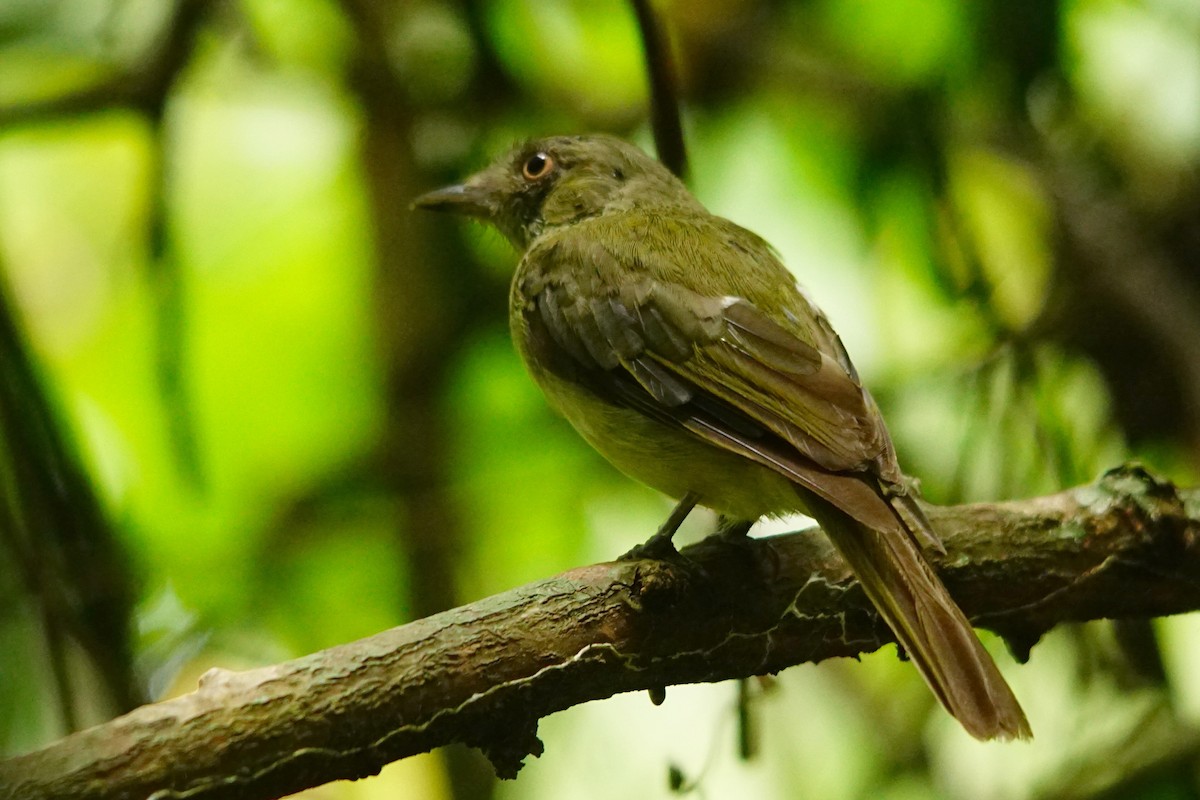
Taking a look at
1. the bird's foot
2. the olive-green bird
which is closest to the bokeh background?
the olive-green bird

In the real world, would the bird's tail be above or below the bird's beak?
below

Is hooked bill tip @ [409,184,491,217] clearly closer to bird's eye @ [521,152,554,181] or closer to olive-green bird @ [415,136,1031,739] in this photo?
bird's eye @ [521,152,554,181]

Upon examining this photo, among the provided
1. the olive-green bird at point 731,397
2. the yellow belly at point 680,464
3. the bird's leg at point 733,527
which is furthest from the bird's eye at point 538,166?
the bird's leg at point 733,527

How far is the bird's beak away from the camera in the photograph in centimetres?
401

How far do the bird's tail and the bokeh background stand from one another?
128 centimetres

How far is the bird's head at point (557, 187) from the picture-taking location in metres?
3.97

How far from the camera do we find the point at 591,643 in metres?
2.42

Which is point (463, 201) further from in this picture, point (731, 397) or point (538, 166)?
point (731, 397)

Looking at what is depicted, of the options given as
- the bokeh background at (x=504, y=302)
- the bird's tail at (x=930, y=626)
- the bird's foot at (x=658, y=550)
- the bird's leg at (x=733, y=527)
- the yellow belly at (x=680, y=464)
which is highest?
the bokeh background at (x=504, y=302)

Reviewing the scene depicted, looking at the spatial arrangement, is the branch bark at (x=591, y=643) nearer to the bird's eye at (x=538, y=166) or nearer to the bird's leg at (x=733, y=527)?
the bird's leg at (x=733, y=527)

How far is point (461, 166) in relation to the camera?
4773mm

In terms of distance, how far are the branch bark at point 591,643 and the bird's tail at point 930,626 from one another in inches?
6.3

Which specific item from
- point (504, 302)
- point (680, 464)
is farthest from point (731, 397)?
point (504, 302)

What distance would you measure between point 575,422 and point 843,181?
78.7 inches
